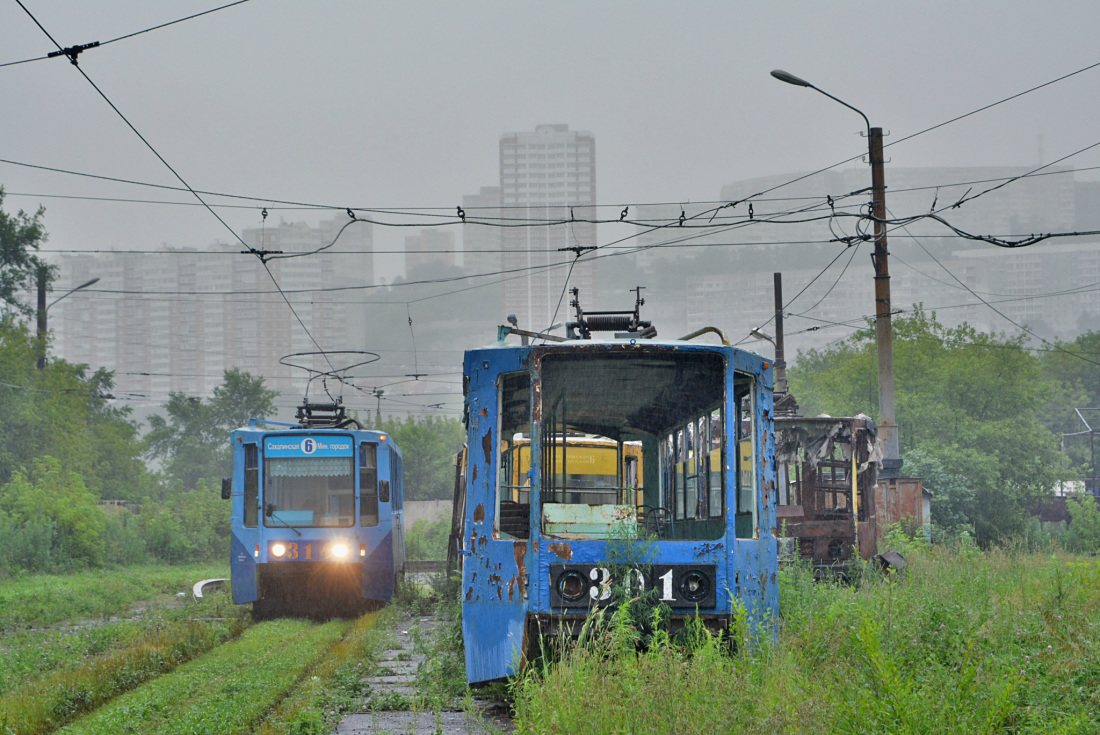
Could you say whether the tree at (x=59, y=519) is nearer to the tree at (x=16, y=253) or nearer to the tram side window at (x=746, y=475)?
the tree at (x=16, y=253)

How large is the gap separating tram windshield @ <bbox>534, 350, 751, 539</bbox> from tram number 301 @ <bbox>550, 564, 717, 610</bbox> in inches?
13.3

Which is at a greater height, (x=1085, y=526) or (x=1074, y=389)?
(x=1074, y=389)

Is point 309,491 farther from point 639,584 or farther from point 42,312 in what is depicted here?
point 42,312

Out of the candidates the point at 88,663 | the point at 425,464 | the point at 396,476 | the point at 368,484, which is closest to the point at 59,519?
the point at 396,476

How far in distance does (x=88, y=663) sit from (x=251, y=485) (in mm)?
5823

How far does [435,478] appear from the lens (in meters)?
86.1

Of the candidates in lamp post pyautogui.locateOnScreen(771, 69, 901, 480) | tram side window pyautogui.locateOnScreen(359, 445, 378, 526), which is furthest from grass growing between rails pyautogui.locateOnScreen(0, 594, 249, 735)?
lamp post pyautogui.locateOnScreen(771, 69, 901, 480)

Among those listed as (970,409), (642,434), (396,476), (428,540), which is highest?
(970,409)

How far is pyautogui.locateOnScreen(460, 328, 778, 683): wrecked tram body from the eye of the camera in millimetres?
8039

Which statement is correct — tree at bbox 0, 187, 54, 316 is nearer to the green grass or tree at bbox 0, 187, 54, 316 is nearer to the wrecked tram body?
the green grass

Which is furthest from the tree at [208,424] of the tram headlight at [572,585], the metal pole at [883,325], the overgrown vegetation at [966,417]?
the tram headlight at [572,585]

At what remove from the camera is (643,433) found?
12.3m

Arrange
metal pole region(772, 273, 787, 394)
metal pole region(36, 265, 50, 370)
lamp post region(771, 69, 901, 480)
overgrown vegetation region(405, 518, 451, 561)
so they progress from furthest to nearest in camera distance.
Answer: overgrown vegetation region(405, 518, 451, 561), metal pole region(36, 265, 50, 370), metal pole region(772, 273, 787, 394), lamp post region(771, 69, 901, 480)

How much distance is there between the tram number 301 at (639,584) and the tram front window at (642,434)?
33 centimetres
